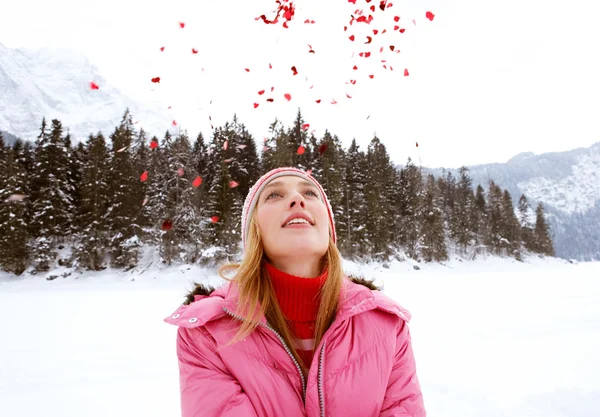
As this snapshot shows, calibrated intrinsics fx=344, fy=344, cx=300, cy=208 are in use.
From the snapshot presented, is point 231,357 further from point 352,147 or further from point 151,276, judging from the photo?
point 352,147

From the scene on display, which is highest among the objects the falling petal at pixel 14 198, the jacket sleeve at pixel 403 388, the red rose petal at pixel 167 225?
the falling petal at pixel 14 198

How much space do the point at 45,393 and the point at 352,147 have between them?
1655 inches

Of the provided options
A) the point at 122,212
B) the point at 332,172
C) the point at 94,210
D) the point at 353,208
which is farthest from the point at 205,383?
the point at 353,208

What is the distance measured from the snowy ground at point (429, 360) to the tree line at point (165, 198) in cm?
1955

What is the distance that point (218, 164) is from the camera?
3653cm

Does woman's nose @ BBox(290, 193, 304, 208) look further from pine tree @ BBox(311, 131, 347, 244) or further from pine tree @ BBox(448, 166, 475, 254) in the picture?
pine tree @ BBox(448, 166, 475, 254)

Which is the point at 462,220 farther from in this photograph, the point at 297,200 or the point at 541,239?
the point at 297,200

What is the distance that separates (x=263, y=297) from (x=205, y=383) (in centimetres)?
58

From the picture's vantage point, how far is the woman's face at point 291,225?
2.21 m

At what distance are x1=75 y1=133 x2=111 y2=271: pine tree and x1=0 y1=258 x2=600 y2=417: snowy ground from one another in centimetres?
2147

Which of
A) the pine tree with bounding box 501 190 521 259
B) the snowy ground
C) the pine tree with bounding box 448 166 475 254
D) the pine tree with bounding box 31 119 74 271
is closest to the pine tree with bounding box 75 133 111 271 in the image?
the pine tree with bounding box 31 119 74 271

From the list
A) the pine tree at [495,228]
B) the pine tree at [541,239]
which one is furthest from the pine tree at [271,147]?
the pine tree at [541,239]

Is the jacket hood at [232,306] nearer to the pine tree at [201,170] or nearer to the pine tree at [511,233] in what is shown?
the pine tree at [201,170]

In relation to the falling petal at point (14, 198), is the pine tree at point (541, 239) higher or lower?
lower
